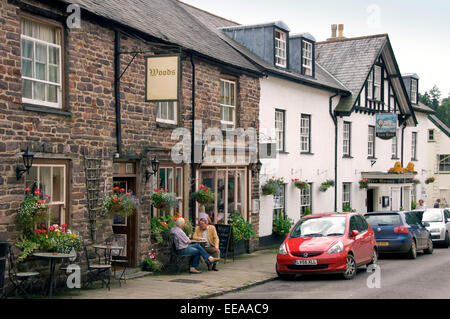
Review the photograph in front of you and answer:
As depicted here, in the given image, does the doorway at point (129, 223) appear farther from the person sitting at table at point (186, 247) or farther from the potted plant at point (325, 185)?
the potted plant at point (325, 185)

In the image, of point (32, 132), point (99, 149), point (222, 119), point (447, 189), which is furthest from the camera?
point (447, 189)

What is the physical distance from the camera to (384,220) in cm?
1992

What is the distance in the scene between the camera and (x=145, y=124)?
617 inches

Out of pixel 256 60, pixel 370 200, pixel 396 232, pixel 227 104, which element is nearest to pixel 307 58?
pixel 256 60

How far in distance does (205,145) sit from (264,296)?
6498mm

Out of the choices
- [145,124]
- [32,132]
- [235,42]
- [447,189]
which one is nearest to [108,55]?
[145,124]

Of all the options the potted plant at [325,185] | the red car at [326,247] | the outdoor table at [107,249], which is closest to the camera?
the outdoor table at [107,249]

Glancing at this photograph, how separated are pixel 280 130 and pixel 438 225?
7135 millimetres

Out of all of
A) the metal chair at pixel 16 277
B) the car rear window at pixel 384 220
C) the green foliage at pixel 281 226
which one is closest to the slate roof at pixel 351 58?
the green foliage at pixel 281 226

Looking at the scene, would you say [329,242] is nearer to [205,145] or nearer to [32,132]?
[205,145]

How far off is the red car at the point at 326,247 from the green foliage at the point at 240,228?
359 centimetres

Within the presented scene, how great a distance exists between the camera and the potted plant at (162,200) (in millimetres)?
15758

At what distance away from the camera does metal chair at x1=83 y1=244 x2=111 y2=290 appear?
12.8 meters

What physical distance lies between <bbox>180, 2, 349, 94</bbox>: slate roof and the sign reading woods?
7072 millimetres
